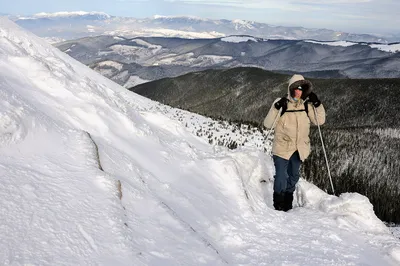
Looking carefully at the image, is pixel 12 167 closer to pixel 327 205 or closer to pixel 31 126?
pixel 31 126

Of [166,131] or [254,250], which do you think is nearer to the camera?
[254,250]

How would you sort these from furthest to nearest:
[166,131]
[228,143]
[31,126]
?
[228,143]
[166,131]
[31,126]

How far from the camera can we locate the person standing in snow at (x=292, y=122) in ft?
23.5

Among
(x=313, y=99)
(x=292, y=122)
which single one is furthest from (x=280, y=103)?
(x=313, y=99)

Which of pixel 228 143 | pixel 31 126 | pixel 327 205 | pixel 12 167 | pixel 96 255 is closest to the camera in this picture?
pixel 96 255

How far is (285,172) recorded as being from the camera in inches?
297

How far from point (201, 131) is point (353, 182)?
9222 millimetres

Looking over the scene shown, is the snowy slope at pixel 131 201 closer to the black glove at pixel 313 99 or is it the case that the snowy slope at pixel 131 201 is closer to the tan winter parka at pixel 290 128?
the tan winter parka at pixel 290 128

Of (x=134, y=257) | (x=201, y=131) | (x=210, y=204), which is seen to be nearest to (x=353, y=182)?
(x=201, y=131)

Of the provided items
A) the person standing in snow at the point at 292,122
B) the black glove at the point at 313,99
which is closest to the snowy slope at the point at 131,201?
the person standing in snow at the point at 292,122

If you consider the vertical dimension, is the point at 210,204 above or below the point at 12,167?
below

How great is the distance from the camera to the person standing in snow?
23.5 ft

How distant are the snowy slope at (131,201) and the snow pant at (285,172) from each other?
529mm

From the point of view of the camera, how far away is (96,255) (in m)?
3.81
